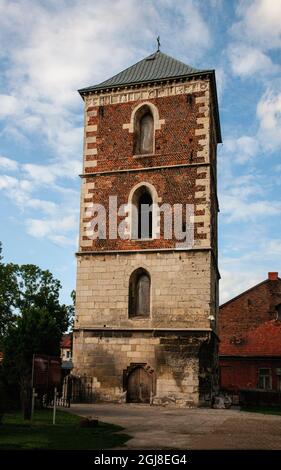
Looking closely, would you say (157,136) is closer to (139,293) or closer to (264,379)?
(139,293)

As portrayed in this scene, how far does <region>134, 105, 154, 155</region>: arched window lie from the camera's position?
24.1 meters

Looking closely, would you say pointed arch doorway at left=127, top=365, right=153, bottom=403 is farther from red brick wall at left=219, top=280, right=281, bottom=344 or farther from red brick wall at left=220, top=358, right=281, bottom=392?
red brick wall at left=219, top=280, right=281, bottom=344

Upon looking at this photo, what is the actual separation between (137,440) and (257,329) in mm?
24565


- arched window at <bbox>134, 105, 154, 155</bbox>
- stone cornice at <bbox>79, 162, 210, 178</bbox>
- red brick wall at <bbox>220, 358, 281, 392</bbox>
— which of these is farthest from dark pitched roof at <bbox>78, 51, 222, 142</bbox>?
red brick wall at <bbox>220, 358, 281, 392</bbox>

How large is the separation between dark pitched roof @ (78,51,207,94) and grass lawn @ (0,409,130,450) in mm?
15573

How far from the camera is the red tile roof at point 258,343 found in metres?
32.1

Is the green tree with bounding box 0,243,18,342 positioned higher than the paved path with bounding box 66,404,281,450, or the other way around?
the green tree with bounding box 0,243,18,342

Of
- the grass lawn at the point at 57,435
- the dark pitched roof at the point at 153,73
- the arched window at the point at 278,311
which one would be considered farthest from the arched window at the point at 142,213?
the arched window at the point at 278,311

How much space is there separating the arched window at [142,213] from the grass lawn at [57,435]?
33.9 ft

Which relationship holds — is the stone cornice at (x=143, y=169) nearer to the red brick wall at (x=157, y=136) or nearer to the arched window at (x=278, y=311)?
the red brick wall at (x=157, y=136)

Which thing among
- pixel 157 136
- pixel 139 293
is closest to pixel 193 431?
pixel 139 293

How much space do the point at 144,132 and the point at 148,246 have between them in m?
5.35

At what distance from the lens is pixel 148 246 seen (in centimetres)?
2261
